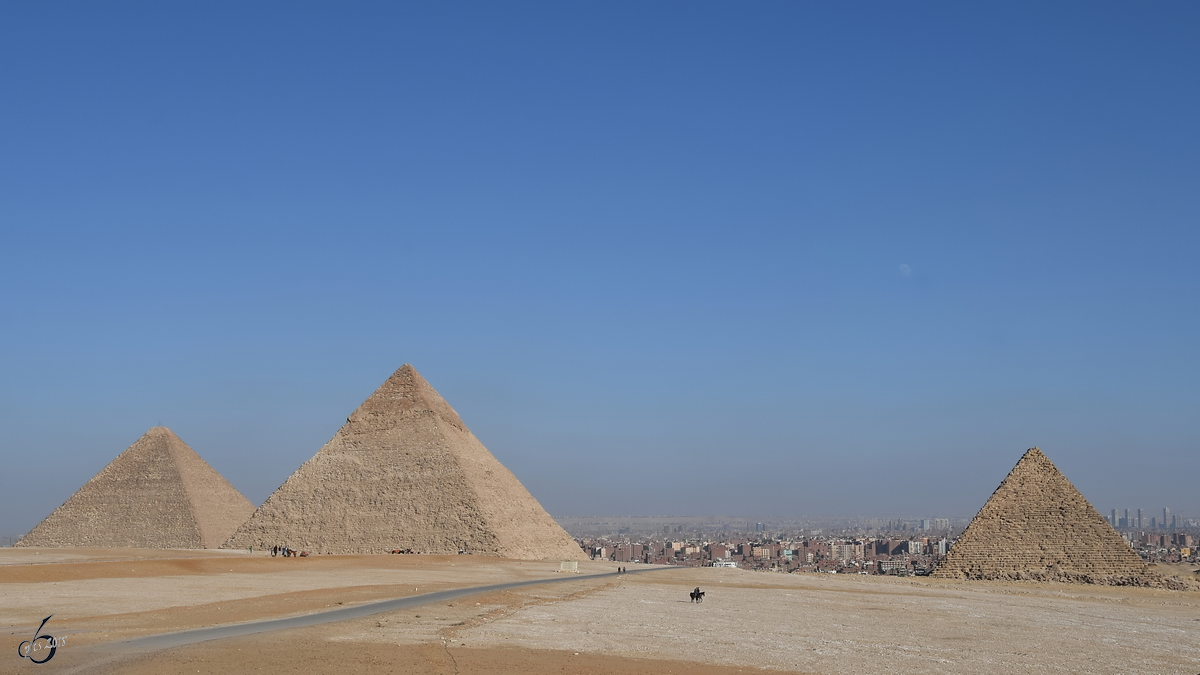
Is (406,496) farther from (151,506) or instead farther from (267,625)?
(267,625)

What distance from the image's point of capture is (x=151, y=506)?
191 ft

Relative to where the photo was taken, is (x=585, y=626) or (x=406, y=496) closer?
(x=585, y=626)

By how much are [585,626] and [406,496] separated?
3371 centimetres

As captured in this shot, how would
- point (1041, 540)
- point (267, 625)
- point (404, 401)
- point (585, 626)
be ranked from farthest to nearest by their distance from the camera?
point (404, 401), point (1041, 540), point (585, 626), point (267, 625)

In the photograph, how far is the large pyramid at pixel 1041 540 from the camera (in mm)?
41156

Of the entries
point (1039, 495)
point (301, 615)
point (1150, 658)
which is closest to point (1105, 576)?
point (1039, 495)

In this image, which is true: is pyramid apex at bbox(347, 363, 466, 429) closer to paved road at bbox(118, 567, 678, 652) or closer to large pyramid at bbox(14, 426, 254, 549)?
large pyramid at bbox(14, 426, 254, 549)

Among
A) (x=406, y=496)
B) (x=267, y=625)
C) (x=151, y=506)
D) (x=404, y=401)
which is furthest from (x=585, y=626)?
(x=151, y=506)

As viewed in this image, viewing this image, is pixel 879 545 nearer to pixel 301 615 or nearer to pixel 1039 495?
pixel 1039 495

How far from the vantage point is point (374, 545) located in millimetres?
49969

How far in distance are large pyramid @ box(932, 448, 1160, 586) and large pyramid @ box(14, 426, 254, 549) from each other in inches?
1464

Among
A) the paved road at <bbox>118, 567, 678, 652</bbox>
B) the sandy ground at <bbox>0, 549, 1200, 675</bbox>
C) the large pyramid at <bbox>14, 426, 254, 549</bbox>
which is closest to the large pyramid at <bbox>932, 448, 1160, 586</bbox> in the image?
the sandy ground at <bbox>0, 549, 1200, 675</bbox>

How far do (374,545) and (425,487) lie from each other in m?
3.53

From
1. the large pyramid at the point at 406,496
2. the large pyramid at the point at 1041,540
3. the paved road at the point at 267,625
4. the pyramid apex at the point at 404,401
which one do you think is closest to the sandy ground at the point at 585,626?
the paved road at the point at 267,625
